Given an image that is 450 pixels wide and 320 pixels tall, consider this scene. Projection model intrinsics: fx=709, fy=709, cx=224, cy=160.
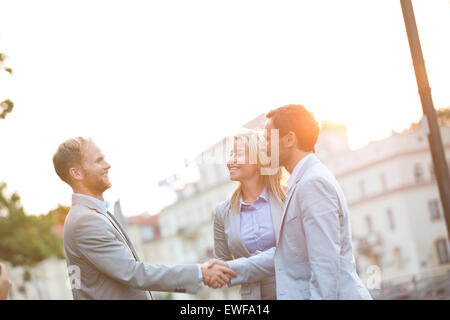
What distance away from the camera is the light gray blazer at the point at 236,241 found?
4625mm

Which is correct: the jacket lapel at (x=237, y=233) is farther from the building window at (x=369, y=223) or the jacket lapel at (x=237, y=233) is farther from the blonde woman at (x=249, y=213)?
the building window at (x=369, y=223)

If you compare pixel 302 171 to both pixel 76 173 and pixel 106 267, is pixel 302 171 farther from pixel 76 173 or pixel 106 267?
pixel 76 173

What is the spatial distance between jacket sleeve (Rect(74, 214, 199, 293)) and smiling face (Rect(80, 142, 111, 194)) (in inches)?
10.3

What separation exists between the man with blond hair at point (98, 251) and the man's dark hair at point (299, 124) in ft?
3.16

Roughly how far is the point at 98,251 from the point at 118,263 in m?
0.13

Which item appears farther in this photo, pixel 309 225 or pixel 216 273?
pixel 216 273

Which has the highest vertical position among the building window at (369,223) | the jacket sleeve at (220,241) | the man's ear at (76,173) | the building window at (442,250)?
the building window at (369,223)

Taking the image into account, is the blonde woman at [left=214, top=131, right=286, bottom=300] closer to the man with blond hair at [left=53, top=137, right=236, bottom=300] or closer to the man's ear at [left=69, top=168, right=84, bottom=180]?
the man with blond hair at [left=53, top=137, right=236, bottom=300]

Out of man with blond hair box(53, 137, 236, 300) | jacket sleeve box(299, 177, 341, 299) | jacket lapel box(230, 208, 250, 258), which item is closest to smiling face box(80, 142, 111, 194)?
man with blond hair box(53, 137, 236, 300)

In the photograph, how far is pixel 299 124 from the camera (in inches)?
150

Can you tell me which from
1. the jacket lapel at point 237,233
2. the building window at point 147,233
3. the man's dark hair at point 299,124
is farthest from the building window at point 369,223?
the man's dark hair at point 299,124

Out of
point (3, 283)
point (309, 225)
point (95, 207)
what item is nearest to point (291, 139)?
point (309, 225)

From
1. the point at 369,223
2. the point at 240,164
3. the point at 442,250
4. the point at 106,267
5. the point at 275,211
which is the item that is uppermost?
the point at 369,223
